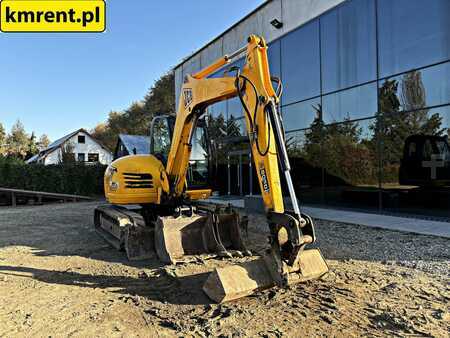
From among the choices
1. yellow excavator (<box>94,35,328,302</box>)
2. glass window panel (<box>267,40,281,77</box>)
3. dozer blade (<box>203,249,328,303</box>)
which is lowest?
dozer blade (<box>203,249,328,303</box>)

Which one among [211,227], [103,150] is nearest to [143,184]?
[211,227]

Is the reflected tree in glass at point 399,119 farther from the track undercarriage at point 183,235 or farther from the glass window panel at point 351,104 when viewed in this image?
the track undercarriage at point 183,235

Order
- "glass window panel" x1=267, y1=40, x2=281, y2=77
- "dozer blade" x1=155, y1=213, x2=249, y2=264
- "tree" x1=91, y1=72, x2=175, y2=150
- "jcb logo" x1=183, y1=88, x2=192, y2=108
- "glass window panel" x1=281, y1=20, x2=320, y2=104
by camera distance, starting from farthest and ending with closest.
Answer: "tree" x1=91, y1=72, x2=175, y2=150
"glass window panel" x1=267, y1=40, x2=281, y2=77
"glass window panel" x1=281, y1=20, x2=320, y2=104
"jcb logo" x1=183, y1=88, x2=192, y2=108
"dozer blade" x1=155, y1=213, x2=249, y2=264

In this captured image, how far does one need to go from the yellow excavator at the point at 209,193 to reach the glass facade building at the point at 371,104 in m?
1.56

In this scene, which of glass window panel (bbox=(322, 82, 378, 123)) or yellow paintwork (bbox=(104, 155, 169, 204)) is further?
glass window panel (bbox=(322, 82, 378, 123))

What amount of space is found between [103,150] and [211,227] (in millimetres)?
41381

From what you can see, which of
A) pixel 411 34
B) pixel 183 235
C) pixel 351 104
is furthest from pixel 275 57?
pixel 183 235

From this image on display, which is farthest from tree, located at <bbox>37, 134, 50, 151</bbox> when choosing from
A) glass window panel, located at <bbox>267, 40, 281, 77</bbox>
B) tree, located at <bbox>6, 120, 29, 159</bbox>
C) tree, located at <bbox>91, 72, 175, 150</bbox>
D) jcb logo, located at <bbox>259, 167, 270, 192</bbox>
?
jcb logo, located at <bbox>259, 167, 270, 192</bbox>

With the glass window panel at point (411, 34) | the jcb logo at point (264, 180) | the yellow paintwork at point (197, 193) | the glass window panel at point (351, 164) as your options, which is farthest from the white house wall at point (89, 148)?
the jcb logo at point (264, 180)

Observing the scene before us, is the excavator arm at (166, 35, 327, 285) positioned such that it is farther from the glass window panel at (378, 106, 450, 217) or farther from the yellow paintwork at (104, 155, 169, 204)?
the glass window panel at (378, 106, 450, 217)

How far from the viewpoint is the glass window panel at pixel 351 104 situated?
10.4 metres

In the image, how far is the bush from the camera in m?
18.7

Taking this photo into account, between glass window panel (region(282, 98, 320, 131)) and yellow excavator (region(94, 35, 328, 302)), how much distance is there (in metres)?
6.68

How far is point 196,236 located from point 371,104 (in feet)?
23.9
